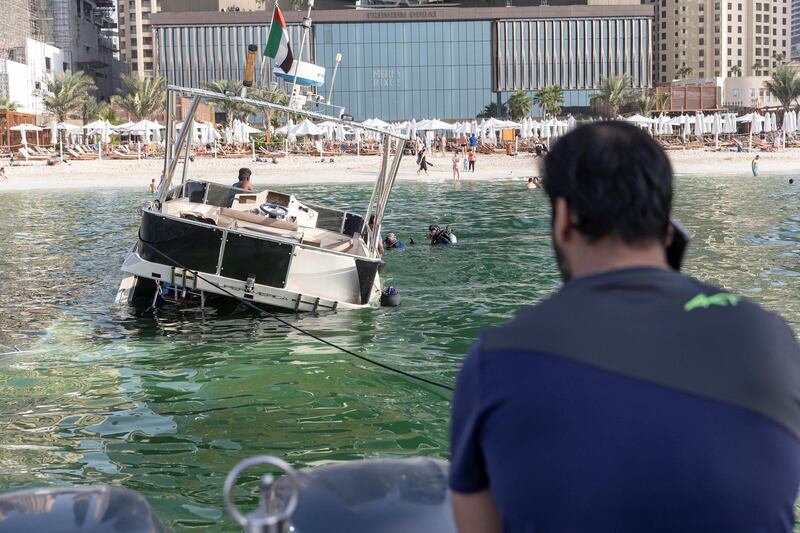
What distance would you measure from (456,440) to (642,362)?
430 mm

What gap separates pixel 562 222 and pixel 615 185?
0.14 metres

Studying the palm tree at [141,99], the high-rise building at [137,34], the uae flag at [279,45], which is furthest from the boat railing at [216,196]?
the high-rise building at [137,34]

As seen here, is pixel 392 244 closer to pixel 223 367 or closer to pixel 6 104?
pixel 223 367

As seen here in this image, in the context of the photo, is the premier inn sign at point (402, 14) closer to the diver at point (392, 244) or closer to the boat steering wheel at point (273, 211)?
the diver at point (392, 244)

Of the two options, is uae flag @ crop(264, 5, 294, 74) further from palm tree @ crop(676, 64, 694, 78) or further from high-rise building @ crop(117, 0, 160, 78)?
palm tree @ crop(676, 64, 694, 78)

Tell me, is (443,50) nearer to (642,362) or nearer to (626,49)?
(626,49)

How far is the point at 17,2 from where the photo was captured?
107625 millimetres

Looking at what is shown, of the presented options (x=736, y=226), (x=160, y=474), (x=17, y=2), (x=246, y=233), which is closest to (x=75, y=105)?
(x=17, y=2)

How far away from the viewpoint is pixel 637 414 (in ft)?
6.44

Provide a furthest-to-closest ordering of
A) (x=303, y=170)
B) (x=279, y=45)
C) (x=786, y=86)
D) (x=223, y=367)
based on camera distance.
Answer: (x=786, y=86) < (x=303, y=170) < (x=279, y=45) < (x=223, y=367)

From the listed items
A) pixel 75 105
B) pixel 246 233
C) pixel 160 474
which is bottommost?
pixel 160 474

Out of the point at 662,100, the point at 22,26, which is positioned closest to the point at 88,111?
the point at 22,26

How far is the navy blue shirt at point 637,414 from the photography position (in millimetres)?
1964

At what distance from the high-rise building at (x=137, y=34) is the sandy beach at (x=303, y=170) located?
121463 mm
